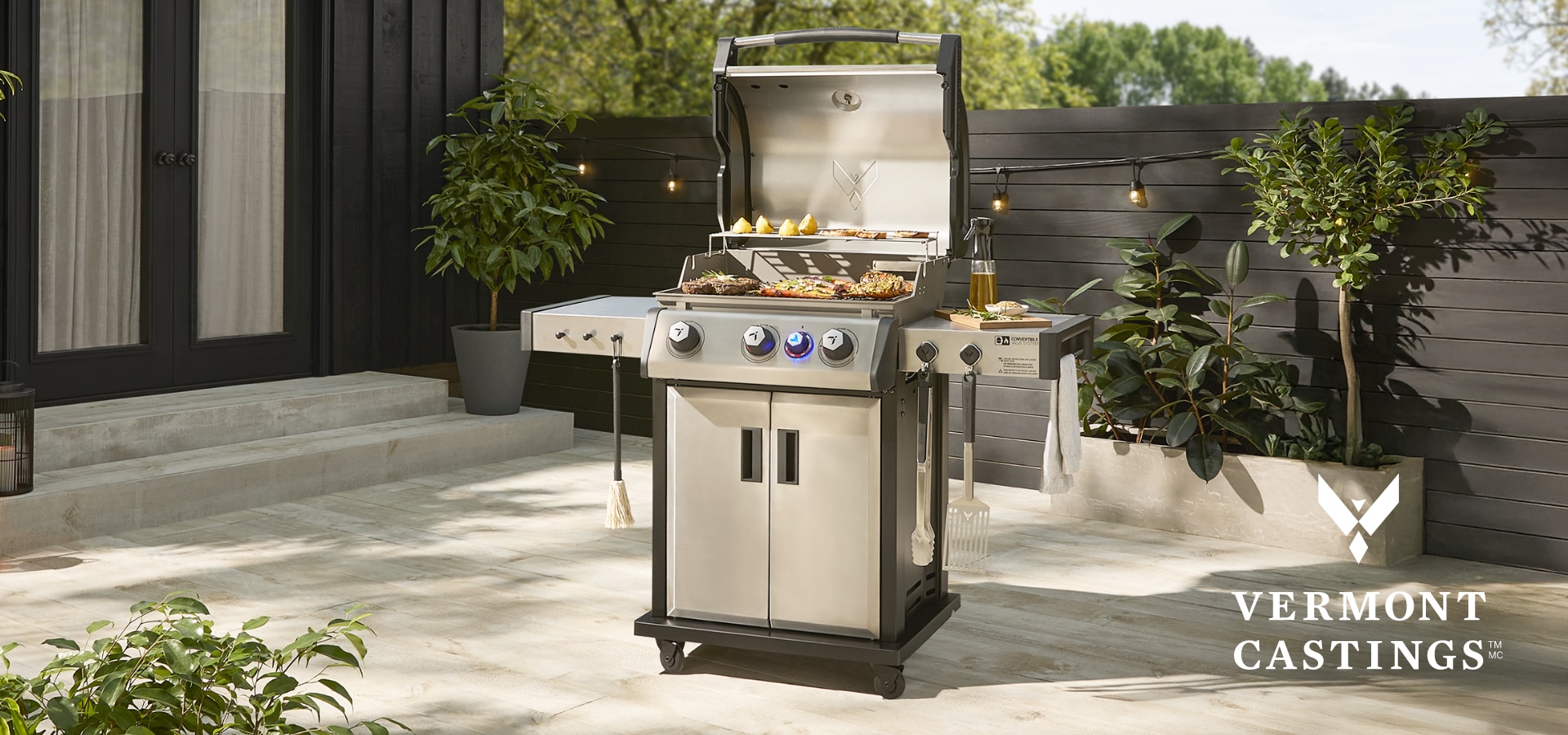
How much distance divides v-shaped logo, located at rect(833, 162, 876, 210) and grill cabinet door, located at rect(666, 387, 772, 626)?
2.47 feet

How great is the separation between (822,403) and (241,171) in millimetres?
3918

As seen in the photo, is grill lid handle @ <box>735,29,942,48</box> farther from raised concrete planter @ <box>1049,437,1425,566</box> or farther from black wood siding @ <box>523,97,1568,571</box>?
raised concrete planter @ <box>1049,437,1425,566</box>

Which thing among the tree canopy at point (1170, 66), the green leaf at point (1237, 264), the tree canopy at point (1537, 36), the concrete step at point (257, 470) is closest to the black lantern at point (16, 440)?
the concrete step at point (257, 470)

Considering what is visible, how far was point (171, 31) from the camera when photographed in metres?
5.53

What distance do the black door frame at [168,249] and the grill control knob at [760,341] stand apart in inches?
140

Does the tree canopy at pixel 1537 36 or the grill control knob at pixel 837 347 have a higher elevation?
the tree canopy at pixel 1537 36

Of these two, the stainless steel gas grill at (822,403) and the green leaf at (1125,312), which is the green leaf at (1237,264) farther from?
the stainless steel gas grill at (822,403)

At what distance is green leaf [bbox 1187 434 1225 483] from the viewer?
4426 millimetres

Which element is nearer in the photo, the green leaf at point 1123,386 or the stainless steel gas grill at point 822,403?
the stainless steel gas grill at point 822,403

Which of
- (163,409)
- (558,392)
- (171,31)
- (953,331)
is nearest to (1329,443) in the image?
(953,331)

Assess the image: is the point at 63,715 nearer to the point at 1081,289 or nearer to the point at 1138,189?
the point at 1081,289

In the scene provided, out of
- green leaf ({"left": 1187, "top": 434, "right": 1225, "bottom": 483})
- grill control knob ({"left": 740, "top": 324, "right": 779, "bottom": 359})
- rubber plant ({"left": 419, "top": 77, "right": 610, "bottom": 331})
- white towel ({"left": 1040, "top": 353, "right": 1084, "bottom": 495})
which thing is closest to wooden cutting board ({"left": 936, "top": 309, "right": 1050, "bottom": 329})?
white towel ({"left": 1040, "top": 353, "right": 1084, "bottom": 495})

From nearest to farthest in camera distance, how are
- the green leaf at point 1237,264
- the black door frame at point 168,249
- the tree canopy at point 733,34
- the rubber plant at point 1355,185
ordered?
1. the rubber plant at point 1355,185
2. the green leaf at point 1237,264
3. the black door frame at point 168,249
4. the tree canopy at point 733,34

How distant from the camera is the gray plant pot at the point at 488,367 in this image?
236 inches
